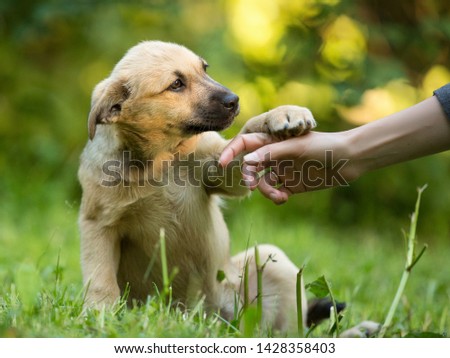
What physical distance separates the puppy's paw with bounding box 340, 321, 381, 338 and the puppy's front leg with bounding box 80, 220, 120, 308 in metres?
1.15

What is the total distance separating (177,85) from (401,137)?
1282 mm

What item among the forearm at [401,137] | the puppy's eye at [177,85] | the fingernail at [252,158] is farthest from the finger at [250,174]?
the puppy's eye at [177,85]

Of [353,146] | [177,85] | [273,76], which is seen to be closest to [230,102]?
[177,85]

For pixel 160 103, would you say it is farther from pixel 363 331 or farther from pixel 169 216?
pixel 363 331

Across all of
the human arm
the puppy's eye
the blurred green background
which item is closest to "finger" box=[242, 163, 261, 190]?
the human arm

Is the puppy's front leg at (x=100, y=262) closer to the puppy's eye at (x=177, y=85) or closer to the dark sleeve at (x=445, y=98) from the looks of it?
the puppy's eye at (x=177, y=85)

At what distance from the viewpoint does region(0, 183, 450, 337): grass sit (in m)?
2.65

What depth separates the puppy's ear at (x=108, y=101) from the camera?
3715 mm

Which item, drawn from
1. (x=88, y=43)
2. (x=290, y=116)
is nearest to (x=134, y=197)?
(x=290, y=116)

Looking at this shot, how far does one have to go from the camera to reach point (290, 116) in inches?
129

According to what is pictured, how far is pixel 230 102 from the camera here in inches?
149

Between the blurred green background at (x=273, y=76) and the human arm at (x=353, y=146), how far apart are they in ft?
11.4
